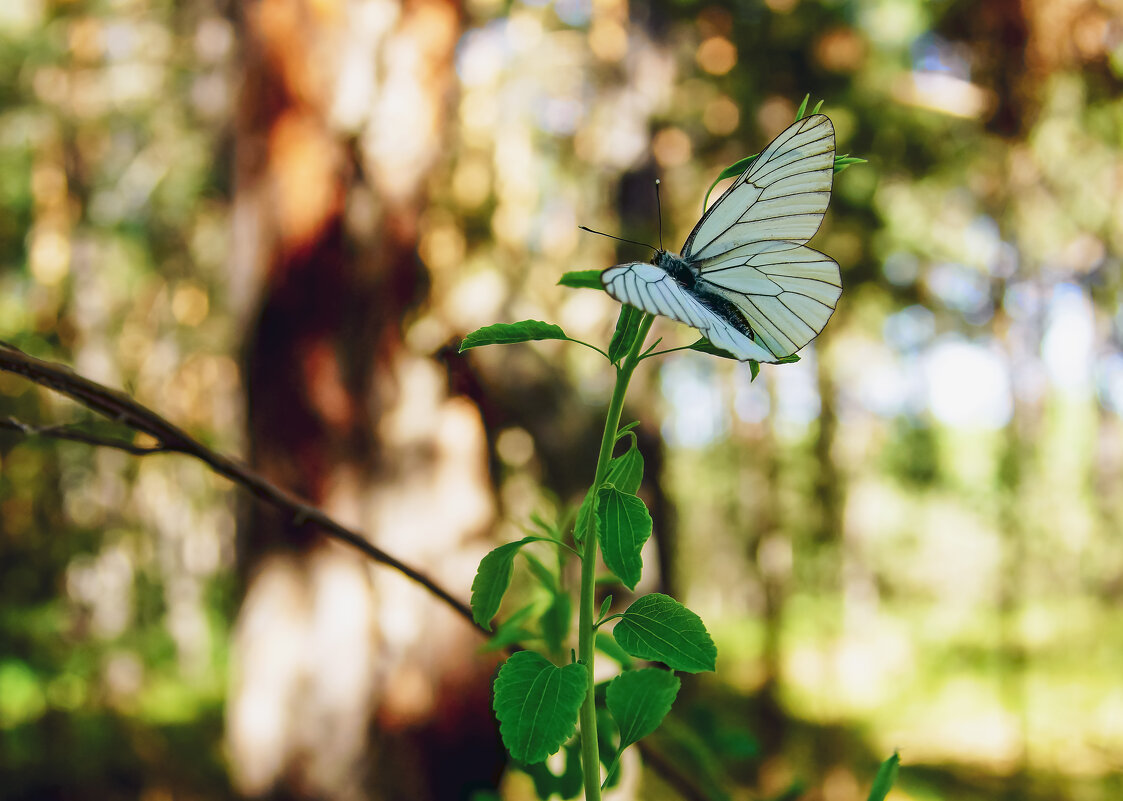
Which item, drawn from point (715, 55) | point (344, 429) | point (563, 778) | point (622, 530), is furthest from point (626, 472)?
point (715, 55)

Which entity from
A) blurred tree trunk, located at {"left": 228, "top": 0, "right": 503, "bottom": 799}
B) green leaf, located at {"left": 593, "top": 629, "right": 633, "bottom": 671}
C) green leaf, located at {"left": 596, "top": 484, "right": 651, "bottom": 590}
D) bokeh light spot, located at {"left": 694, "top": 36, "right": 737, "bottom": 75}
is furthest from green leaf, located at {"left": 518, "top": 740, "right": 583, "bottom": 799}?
bokeh light spot, located at {"left": 694, "top": 36, "right": 737, "bottom": 75}

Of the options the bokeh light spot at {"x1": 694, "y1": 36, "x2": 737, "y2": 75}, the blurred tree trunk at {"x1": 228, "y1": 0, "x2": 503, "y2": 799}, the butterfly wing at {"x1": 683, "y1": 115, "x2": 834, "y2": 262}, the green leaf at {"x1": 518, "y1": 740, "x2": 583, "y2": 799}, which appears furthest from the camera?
the bokeh light spot at {"x1": 694, "y1": 36, "x2": 737, "y2": 75}

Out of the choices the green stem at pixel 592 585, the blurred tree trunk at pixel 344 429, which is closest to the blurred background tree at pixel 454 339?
the blurred tree trunk at pixel 344 429

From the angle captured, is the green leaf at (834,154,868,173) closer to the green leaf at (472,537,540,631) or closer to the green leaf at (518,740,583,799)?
the green leaf at (472,537,540,631)

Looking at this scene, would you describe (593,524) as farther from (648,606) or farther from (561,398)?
(561,398)

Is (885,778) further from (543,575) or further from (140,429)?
(140,429)

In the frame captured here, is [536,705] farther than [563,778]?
No
